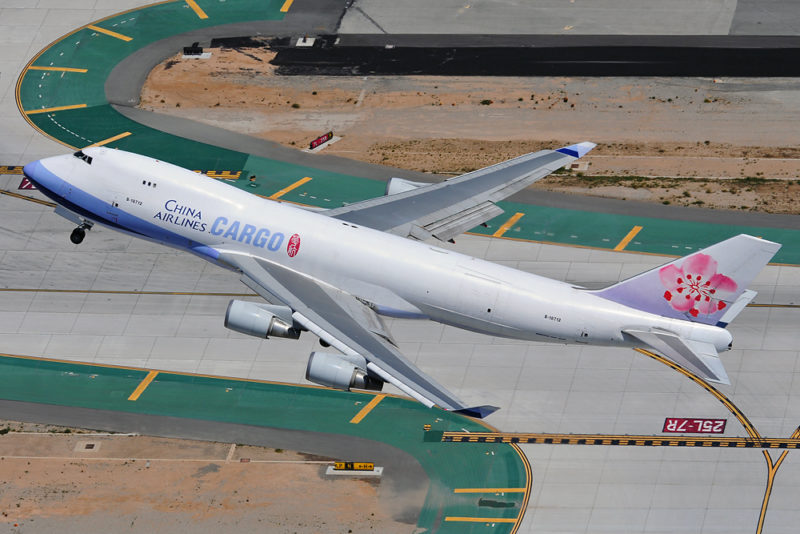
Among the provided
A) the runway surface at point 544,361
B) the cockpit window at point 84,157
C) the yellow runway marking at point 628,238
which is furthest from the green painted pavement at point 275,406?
the yellow runway marking at point 628,238

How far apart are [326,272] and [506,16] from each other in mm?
48645

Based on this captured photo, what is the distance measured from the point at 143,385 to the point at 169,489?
9836 mm

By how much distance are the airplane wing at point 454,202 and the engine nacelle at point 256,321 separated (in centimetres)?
997

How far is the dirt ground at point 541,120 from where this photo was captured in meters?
103

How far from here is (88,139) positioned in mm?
107938

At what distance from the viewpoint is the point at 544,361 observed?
8875 cm

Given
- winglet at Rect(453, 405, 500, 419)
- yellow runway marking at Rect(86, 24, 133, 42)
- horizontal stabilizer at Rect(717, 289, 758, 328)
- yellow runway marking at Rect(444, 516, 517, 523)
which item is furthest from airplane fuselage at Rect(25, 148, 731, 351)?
yellow runway marking at Rect(86, 24, 133, 42)

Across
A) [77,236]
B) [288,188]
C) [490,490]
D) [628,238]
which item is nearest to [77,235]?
[77,236]

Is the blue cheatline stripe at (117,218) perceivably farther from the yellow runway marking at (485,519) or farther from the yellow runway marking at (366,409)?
the yellow runway marking at (485,519)

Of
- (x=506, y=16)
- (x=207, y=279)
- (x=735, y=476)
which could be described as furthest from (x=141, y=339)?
(x=506, y=16)

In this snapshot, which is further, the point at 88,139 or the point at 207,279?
the point at 88,139

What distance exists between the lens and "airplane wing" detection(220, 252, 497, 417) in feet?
244

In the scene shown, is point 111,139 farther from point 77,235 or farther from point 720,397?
point 720,397

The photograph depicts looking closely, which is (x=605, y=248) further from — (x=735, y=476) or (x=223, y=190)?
(x=223, y=190)
